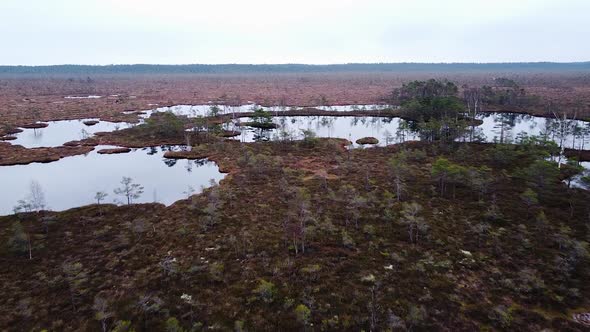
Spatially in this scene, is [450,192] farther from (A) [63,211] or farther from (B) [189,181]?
(A) [63,211]

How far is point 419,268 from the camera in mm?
31203

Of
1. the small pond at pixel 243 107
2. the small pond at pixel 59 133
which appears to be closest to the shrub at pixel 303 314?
the small pond at pixel 59 133

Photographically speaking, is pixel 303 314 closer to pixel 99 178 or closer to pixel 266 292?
pixel 266 292

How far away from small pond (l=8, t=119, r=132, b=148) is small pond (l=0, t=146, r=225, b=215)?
60.6 feet

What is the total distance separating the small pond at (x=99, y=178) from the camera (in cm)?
5288

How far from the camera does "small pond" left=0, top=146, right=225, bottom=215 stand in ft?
173

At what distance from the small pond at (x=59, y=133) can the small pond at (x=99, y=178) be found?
18.5m

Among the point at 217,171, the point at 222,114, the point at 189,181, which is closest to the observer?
the point at 189,181

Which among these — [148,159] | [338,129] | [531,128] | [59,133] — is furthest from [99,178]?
[531,128]

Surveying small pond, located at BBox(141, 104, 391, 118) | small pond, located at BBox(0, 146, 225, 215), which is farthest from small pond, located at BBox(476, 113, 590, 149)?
small pond, located at BBox(0, 146, 225, 215)

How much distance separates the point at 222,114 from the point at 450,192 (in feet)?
315

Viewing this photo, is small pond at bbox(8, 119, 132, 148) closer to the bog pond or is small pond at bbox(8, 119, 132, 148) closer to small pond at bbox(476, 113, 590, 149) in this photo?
the bog pond

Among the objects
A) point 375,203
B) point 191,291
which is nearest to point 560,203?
point 375,203

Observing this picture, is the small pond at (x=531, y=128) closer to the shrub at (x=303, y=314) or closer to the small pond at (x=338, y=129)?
the small pond at (x=338, y=129)
